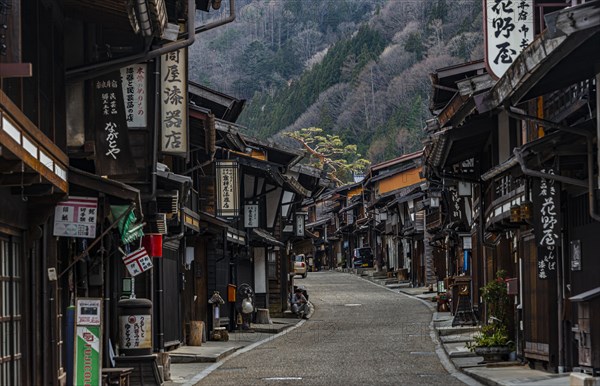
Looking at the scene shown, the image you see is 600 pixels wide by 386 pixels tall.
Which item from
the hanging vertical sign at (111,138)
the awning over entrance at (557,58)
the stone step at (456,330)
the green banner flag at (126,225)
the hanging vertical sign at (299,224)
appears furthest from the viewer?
the hanging vertical sign at (299,224)

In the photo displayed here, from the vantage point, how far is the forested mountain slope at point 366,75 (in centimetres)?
12088

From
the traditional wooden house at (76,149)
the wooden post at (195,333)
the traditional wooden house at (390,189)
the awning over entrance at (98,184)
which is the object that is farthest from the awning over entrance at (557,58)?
the traditional wooden house at (390,189)

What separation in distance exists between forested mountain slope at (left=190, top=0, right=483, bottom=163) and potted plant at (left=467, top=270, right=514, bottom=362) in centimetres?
8645

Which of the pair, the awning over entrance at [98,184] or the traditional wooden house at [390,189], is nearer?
the awning over entrance at [98,184]

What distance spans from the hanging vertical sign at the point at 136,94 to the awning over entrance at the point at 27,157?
12.5 ft

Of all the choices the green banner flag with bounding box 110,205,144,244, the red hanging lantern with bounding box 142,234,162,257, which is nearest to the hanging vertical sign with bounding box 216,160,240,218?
the red hanging lantern with bounding box 142,234,162,257

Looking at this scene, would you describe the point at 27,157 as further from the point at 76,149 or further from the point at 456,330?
the point at 456,330

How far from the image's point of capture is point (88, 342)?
54.9 feet

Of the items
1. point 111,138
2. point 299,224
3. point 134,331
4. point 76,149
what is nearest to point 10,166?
point 76,149

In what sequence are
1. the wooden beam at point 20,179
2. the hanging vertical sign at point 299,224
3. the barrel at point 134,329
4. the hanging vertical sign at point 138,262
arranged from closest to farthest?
the wooden beam at point 20,179, the barrel at point 134,329, the hanging vertical sign at point 138,262, the hanging vertical sign at point 299,224

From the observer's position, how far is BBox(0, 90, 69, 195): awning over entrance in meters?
11.5

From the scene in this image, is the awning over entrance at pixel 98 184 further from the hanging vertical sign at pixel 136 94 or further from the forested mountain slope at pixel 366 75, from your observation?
the forested mountain slope at pixel 366 75

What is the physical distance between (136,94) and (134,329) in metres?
4.25

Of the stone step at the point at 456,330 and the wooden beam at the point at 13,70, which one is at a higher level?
the wooden beam at the point at 13,70
